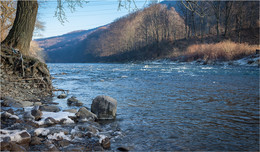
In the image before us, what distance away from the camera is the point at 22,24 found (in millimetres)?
6762

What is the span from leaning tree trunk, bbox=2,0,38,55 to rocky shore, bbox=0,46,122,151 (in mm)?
411

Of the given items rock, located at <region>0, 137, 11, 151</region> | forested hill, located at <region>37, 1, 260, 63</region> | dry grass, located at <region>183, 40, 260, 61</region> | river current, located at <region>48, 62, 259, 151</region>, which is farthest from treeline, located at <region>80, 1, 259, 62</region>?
dry grass, located at <region>183, 40, 260, 61</region>

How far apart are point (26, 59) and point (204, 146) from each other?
6.67 m

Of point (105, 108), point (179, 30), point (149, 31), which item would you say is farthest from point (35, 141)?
point (149, 31)

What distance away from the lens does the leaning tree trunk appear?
673cm

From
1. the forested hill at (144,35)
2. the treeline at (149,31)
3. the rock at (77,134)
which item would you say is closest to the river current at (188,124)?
the rock at (77,134)

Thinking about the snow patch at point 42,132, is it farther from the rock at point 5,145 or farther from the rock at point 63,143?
the rock at point 5,145

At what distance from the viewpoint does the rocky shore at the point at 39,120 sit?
9.07 feet

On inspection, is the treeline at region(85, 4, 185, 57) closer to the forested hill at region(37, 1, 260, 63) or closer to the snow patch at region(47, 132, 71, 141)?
the forested hill at region(37, 1, 260, 63)

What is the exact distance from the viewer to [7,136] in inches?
106

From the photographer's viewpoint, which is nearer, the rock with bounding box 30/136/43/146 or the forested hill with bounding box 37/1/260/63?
the rock with bounding box 30/136/43/146

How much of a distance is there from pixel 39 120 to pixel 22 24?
4.64 metres

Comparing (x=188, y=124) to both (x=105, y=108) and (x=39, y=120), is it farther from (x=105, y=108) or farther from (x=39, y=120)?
(x=39, y=120)

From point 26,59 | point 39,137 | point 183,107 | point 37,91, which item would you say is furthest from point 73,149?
point 26,59
